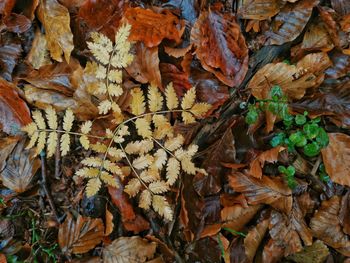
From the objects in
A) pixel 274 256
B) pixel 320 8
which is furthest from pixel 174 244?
pixel 320 8

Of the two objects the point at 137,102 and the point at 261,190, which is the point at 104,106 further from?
the point at 261,190

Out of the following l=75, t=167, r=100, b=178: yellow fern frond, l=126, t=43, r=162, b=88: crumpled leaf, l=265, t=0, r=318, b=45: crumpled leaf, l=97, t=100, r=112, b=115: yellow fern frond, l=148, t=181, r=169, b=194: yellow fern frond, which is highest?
l=265, t=0, r=318, b=45: crumpled leaf

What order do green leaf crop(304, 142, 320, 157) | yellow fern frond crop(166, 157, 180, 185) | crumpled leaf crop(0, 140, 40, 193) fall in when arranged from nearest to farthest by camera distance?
yellow fern frond crop(166, 157, 180, 185)
green leaf crop(304, 142, 320, 157)
crumpled leaf crop(0, 140, 40, 193)

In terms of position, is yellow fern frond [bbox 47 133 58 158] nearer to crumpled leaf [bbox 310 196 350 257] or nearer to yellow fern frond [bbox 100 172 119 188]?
yellow fern frond [bbox 100 172 119 188]

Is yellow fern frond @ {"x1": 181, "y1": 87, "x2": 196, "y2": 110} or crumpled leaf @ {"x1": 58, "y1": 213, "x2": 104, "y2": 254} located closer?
yellow fern frond @ {"x1": 181, "y1": 87, "x2": 196, "y2": 110}

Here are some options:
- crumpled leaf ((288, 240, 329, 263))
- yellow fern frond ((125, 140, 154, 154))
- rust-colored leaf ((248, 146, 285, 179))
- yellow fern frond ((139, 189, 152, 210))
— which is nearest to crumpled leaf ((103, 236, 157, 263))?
yellow fern frond ((139, 189, 152, 210))

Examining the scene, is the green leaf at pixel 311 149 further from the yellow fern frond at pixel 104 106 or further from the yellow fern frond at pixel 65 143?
the yellow fern frond at pixel 65 143

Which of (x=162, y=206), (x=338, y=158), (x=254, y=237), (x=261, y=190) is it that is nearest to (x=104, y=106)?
(x=162, y=206)
